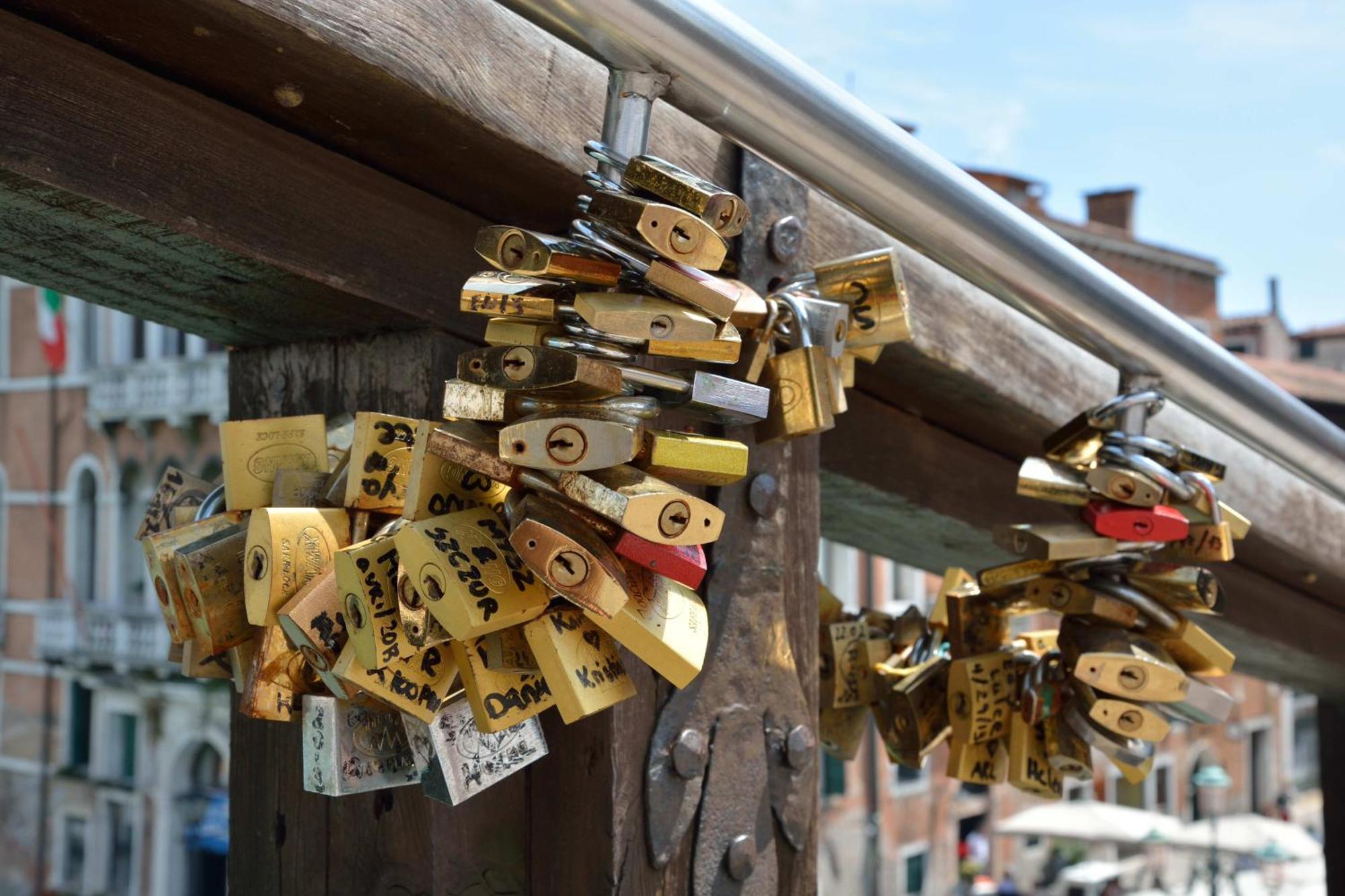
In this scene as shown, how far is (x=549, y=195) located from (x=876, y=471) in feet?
1.54

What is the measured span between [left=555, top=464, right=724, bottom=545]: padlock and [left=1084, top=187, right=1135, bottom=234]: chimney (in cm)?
2060

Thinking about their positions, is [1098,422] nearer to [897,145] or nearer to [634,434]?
[897,145]

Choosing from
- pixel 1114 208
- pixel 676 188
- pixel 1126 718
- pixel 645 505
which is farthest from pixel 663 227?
pixel 1114 208

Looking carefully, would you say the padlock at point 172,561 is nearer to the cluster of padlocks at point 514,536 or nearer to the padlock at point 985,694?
the cluster of padlocks at point 514,536

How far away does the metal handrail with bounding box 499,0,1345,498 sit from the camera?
25.6 inches

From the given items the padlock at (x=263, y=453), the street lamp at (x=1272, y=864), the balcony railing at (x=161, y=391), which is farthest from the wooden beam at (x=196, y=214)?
the balcony railing at (x=161, y=391)

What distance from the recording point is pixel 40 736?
15312mm

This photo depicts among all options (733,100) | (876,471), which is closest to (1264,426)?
(876,471)

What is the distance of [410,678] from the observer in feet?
2.10

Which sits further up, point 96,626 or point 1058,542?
point 1058,542

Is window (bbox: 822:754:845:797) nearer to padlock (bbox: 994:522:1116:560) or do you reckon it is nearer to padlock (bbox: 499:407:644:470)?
padlock (bbox: 994:522:1116:560)

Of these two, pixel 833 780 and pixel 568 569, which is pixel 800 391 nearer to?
pixel 568 569

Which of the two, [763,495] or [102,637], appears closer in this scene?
[763,495]

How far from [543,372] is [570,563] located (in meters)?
0.09
